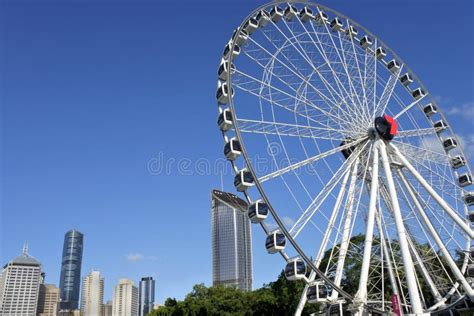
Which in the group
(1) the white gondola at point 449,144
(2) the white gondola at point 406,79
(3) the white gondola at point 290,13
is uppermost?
(3) the white gondola at point 290,13

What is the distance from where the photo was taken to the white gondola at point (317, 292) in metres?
26.3

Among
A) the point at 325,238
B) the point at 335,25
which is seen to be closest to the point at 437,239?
the point at 325,238

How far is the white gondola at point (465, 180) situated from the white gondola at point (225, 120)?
21.7 metres

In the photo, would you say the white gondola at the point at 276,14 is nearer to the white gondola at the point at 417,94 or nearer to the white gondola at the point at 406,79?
the white gondola at the point at 406,79

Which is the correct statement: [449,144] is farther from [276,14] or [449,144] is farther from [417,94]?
[276,14]

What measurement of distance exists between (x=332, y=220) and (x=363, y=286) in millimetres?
4204

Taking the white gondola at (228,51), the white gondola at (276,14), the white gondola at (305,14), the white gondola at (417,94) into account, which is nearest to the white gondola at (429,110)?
the white gondola at (417,94)

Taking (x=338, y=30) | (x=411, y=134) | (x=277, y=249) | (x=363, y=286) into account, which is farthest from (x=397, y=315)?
(x=338, y=30)

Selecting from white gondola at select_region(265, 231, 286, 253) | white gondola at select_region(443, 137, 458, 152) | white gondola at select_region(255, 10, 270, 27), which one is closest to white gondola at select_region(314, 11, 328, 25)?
white gondola at select_region(255, 10, 270, 27)

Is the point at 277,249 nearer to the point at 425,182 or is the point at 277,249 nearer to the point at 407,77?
the point at 425,182

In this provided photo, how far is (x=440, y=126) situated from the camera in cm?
4150

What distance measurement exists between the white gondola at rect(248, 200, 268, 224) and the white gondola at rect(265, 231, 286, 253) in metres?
0.99

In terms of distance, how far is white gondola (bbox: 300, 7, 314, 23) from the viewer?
121 ft

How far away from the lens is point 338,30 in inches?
1526
